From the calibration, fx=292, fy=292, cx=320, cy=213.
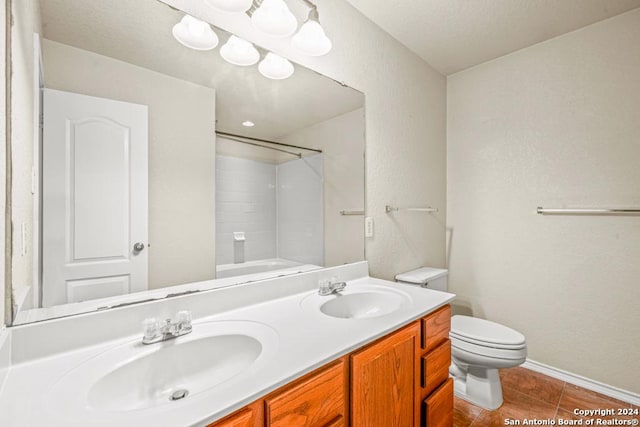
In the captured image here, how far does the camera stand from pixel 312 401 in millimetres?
737

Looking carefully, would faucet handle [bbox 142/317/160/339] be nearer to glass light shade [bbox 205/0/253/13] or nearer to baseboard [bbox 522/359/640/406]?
glass light shade [bbox 205/0/253/13]

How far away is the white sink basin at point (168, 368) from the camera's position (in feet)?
2.14

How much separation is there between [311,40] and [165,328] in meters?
1.27

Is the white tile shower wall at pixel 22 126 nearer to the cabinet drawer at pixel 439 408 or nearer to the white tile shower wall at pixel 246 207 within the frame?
the white tile shower wall at pixel 246 207

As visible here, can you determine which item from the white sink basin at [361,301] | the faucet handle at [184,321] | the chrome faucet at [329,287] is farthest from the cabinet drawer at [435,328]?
the faucet handle at [184,321]

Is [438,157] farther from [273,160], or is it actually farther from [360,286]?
[273,160]

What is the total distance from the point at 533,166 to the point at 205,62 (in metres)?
2.15

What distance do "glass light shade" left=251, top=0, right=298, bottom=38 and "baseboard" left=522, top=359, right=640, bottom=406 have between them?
2.59m

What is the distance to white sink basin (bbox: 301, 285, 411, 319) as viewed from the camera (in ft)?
4.26

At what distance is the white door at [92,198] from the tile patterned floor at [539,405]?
5.84ft

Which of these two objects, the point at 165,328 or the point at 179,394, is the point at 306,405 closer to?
the point at 179,394

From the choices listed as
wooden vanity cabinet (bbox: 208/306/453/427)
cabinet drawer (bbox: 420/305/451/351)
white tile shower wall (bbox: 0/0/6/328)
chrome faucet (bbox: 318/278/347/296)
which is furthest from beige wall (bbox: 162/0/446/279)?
white tile shower wall (bbox: 0/0/6/328)

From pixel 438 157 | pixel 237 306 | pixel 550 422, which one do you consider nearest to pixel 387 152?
pixel 438 157

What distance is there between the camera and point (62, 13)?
2.83 ft
